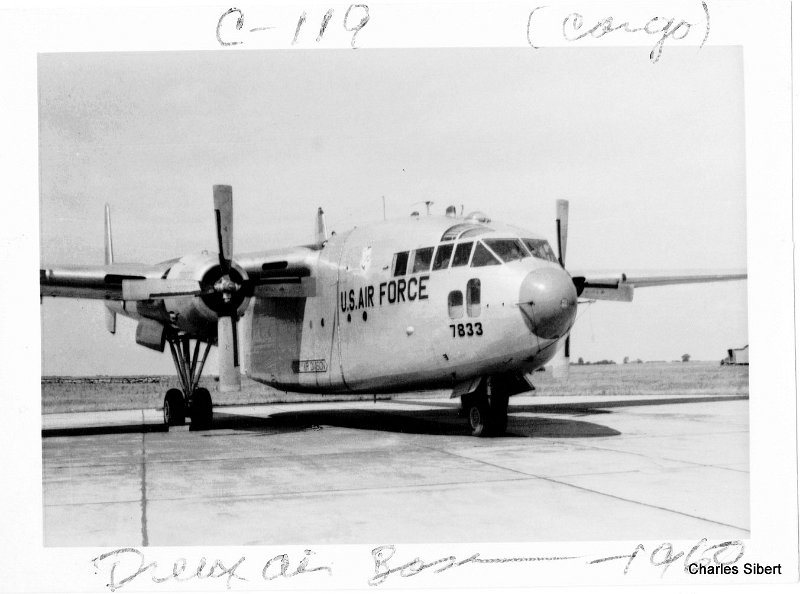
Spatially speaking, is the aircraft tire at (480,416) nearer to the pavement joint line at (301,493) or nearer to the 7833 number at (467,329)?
the 7833 number at (467,329)

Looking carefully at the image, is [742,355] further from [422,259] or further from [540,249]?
[422,259]

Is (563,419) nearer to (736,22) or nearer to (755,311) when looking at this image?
(755,311)

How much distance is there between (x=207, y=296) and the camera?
15.5 m

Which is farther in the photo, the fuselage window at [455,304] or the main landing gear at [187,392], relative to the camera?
the main landing gear at [187,392]

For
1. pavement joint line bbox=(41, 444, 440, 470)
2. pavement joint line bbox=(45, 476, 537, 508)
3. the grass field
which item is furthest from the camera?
the grass field

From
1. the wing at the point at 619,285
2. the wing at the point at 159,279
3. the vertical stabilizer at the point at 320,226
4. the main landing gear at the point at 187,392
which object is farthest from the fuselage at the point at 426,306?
the wing at the point at 619,285

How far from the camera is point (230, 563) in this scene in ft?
24.1

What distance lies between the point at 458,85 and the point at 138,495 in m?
6.39

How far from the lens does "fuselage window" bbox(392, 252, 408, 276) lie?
536 inches

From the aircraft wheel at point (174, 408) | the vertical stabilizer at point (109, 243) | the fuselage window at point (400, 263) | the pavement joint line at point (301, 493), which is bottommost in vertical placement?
the aircraft wheel at point (174, 408)

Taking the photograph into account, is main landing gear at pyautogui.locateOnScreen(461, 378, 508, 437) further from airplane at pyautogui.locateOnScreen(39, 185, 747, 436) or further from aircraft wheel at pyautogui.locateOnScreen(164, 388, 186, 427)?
aircraft wheel at pyautogui.locateOnScreen(164, 388, 186, 427)

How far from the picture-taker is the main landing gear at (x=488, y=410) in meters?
13.3

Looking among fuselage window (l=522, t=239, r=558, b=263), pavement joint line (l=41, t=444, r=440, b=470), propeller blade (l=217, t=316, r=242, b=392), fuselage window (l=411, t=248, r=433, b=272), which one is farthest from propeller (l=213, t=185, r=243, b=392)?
fuselage window (l=522, t=239, r=558, b=263)

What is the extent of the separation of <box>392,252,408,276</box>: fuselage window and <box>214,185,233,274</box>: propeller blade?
10.6 ft
